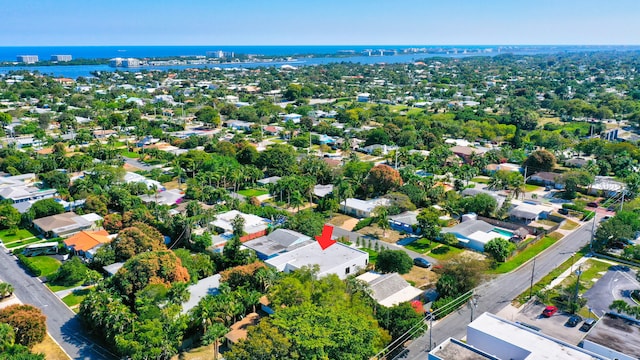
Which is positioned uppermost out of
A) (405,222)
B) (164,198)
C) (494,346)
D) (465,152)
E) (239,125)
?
(239,125)

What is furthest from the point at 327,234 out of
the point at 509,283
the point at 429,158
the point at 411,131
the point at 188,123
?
the point at 188,123

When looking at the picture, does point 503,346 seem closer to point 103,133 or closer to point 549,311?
point 549,311

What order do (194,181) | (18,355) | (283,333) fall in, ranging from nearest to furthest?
(283,333) < (18,355) < (194,181)

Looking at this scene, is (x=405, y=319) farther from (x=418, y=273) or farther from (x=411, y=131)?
(x=411, y=131)

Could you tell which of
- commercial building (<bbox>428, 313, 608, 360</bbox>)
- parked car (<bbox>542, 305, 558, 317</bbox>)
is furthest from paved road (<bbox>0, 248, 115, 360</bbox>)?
parked car (<bbox>542, 305, 558, 317</bbox>)

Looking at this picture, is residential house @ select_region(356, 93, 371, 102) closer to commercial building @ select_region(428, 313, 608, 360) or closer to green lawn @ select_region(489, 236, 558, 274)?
green lawn @ select_region(489, 236, 558, 274)

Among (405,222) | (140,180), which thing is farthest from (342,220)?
(140,180)

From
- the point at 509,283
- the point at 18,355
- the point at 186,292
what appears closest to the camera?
the point at 18,355
